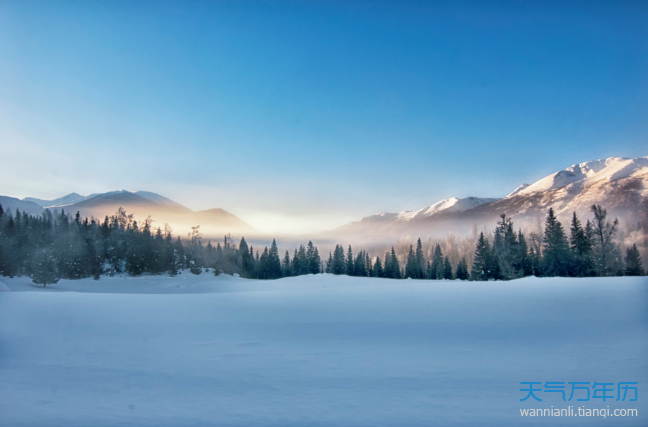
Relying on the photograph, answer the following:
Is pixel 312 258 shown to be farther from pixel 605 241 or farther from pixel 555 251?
pixel 605 241

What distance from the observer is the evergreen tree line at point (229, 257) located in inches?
1298

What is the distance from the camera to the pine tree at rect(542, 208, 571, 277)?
32.6 metres

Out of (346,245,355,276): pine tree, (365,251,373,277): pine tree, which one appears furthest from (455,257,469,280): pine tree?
(346,245,355,276): pine tree

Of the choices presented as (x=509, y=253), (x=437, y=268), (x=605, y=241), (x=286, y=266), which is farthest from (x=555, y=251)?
(x=286, y=266)

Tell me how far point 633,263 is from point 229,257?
6881 centimetres

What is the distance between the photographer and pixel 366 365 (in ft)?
21.4

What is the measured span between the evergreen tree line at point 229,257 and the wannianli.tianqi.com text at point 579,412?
3305 centimetres

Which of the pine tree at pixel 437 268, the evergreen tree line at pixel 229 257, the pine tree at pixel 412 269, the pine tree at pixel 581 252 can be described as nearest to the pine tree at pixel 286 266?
the evergreen tree line at pixel 229 257

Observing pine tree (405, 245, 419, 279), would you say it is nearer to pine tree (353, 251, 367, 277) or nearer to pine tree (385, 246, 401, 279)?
pine tree (385, 246, 401, 279)

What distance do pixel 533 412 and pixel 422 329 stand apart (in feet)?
12.9

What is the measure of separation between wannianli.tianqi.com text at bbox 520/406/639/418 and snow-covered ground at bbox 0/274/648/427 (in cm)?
14

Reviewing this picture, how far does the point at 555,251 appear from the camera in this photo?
3319cm

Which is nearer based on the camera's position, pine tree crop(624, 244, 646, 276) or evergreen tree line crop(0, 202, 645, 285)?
evergreen tree line crop(0, 202, 645, 285)

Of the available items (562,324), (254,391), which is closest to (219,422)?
(254,391)
